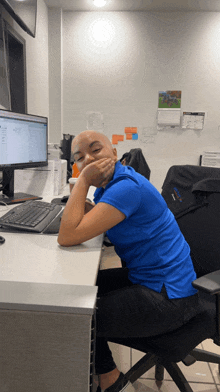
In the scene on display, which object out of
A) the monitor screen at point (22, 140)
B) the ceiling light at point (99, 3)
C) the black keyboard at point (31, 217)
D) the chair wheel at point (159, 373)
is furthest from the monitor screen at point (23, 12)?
the chair wheel at point (159, 373)

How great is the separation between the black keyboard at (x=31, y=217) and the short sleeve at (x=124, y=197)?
14.1 inches

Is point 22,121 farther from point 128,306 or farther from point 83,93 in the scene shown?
point 83,93

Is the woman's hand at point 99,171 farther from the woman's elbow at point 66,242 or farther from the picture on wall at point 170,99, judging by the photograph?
the picture on wall at point 170,99

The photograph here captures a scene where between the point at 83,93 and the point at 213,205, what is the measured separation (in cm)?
263

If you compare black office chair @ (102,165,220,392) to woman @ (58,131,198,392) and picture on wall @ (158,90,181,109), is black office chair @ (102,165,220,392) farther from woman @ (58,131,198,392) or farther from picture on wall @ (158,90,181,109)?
picture on wall @ (158,90,181,109)

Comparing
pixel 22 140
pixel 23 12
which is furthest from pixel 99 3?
pixel 22 140

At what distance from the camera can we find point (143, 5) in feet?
9.74

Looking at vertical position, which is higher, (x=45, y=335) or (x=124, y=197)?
(x=124, y=197)

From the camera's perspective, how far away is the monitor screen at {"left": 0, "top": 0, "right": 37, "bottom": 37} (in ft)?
5.89

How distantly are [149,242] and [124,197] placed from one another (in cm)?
19

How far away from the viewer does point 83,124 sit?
132 inches

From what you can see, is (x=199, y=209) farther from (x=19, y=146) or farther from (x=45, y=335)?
(x=19, y=146)

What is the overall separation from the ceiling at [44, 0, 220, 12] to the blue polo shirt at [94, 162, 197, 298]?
2829 millimetres

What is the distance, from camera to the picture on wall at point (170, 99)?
320cm
